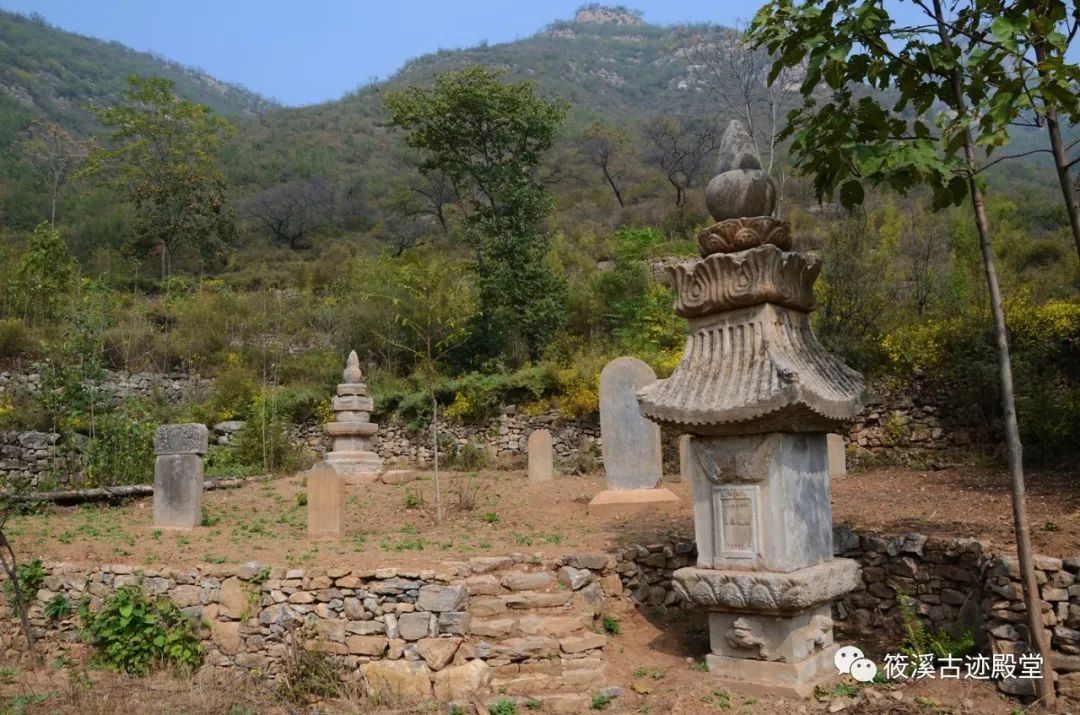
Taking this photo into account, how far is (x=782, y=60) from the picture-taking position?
6238 mm

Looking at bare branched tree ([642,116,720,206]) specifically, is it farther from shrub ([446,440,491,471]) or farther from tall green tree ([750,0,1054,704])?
tall green tree ([750,0,1054,704])

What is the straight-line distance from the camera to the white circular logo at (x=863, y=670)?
20.7 feet

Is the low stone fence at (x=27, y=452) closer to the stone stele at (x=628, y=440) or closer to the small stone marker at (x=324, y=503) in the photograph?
the small stone marker at (x=324, y=503)

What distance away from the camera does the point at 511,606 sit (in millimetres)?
7398

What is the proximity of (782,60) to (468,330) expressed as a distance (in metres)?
18.3

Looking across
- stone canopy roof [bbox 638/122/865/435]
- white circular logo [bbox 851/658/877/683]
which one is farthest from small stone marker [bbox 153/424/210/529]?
white circular logo [bbox 851/658/877/683]

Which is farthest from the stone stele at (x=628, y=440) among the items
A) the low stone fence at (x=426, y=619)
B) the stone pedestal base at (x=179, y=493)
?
the stone pedestal base at (x=179, y=493)

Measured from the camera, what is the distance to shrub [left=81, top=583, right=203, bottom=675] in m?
7.82

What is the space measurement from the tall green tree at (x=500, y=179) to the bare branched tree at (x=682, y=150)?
14.8 metres

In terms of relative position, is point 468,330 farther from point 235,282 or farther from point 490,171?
point 235,282

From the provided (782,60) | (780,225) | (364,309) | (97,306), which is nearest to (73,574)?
(780,225)

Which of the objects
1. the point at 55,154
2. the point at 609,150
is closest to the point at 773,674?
the point at 55,154

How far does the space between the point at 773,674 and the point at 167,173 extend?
34.6 meters

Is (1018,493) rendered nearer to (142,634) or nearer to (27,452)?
(142,634)
